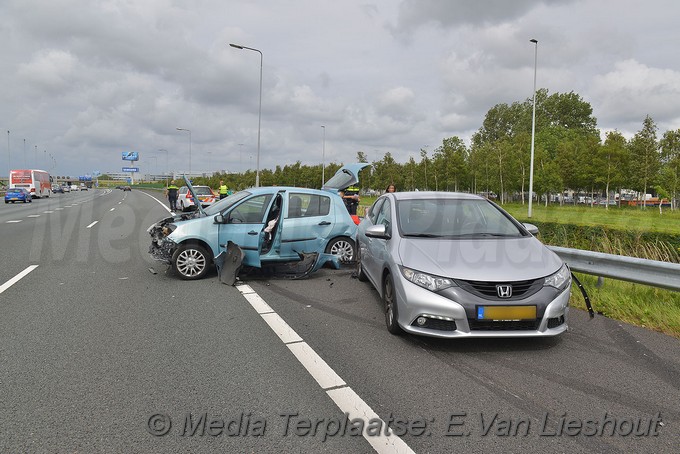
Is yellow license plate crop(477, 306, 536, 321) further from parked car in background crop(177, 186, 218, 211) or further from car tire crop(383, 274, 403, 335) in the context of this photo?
parked car in background crop(177, 186, 218, 211)

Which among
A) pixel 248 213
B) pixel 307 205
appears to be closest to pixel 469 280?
pixel 248 213

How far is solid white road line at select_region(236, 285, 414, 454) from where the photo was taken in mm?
2641

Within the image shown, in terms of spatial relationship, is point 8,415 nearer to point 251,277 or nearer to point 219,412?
point 219,412

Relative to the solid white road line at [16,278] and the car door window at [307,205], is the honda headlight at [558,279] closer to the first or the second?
the car door window at [307,205]

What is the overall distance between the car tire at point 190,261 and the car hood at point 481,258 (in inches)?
143

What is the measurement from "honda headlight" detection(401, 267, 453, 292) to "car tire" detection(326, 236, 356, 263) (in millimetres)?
3936

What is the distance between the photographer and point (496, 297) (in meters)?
3.91

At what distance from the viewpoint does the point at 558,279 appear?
417 cm

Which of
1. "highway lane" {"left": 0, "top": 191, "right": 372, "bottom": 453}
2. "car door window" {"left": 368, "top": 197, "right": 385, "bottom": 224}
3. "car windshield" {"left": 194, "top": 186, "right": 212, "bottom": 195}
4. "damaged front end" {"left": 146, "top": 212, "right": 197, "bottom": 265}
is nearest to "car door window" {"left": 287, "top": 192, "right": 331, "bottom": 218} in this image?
"car door window" {"left": 368, "top": 197, "right": 385, "bottom": 224}

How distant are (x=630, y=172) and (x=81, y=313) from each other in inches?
1853

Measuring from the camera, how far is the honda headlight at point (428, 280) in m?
4.01

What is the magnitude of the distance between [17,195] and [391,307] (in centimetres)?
4341

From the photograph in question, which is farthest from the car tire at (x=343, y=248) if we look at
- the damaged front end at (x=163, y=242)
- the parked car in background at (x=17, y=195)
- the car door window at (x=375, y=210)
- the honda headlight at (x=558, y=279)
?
the parked car in background at (x=17, y=195)

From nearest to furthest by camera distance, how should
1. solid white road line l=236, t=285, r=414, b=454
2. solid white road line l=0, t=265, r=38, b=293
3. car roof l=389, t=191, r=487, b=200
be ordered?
solid white road line l=236, t=285, r=414, b=454 → car roof l=389, t=191, r=487, b=200 → solid white road line l=0, t=265, r=38, b=293
